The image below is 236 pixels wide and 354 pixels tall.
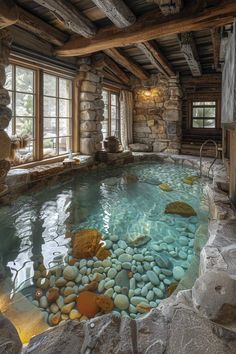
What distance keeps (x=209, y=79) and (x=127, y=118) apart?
291 cm

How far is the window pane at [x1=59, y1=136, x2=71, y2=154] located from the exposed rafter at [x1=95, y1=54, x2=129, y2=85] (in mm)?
1988

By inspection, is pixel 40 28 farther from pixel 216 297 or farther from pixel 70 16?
pixel 216 297

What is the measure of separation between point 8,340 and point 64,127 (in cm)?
511

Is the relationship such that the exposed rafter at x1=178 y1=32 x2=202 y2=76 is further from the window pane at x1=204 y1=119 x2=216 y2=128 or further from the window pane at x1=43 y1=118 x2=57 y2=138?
the window pane at x1=43 y1=118 x2=57 y2=138

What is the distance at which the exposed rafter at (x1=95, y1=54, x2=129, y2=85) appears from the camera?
229 inches

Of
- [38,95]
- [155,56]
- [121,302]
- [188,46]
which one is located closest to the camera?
[121,302]

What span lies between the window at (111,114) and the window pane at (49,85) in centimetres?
229

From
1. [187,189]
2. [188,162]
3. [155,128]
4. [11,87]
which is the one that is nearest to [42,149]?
[11,87]

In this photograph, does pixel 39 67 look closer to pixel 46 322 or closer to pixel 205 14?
pixel 205 14

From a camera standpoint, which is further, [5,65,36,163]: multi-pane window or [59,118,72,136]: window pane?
[59,118,72,136]: window pane

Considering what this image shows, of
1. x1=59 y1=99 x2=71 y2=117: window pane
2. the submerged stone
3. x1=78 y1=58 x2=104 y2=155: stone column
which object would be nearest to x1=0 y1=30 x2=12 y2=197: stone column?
x1=59 y1=99 x2=71 y2=117: window pane

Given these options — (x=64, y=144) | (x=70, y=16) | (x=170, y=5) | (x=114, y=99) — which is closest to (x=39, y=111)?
(x=64, y=144)

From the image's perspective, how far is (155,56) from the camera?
5.76 m

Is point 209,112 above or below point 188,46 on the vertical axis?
below
